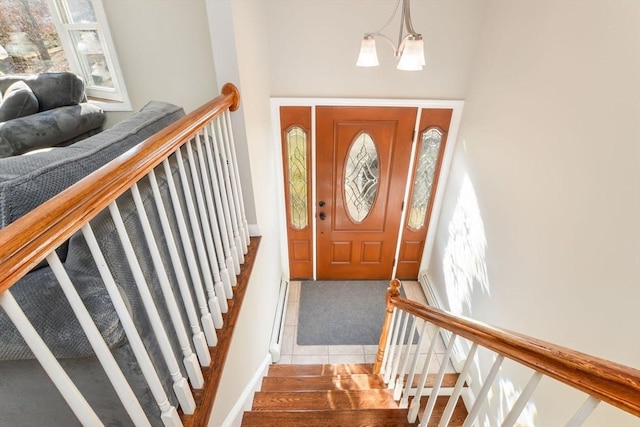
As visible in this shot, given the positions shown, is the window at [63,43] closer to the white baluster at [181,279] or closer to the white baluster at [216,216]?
the white baluster at [216,216]

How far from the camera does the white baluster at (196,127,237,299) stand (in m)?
1.28

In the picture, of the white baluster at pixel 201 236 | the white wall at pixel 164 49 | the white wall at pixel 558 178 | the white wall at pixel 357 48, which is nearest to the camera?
the white baluster at pixel 201 236

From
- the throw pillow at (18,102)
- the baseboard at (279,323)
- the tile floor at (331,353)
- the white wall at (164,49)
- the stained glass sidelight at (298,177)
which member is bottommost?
the tile floor at (331,353)

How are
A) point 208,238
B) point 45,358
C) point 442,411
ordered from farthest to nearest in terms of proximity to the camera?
point 442,411 < point 208,238 < point 45,358

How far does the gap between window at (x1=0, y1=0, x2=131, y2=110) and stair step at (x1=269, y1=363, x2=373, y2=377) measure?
7.82 feet

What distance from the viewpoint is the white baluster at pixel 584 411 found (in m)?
0.64

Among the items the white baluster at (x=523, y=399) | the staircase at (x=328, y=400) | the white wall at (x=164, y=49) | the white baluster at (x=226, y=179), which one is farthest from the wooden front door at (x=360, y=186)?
the white baluster at (x=523, y=399)

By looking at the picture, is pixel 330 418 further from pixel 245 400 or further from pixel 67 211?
pixel 67 211

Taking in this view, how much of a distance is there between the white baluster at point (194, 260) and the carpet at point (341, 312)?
193cm

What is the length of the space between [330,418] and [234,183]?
140cm

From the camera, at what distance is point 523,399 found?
0.84 m

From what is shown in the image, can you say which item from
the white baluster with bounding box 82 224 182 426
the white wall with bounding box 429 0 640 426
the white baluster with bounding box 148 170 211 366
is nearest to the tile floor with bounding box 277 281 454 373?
the white wall with bounding box 429 0 640 426

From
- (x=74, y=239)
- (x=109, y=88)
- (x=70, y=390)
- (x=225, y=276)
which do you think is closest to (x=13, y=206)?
(x=74, y=239)

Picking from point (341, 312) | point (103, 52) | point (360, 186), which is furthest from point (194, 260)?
point (341, 312)
